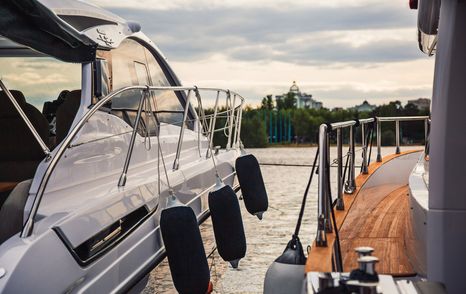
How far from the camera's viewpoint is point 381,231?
4773mm

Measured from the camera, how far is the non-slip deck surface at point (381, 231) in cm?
382

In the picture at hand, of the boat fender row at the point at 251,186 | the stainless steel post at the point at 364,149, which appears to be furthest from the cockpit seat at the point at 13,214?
the boat fender row at the point at 251,186

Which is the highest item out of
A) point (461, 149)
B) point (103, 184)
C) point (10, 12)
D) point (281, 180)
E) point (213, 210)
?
point (10, 12)

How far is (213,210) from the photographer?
238 inches

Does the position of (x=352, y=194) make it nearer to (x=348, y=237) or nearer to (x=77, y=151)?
(x=348, y=237)

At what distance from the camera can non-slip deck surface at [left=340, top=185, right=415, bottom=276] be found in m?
3.82

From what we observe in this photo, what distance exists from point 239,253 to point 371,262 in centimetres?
381

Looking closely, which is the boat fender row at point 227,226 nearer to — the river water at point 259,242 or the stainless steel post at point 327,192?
the river water at point 259,242

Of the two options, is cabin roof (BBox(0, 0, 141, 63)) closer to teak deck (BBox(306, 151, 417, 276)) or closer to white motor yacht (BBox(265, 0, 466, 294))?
white motor yacht (BBox(265, 0, 466, 294))

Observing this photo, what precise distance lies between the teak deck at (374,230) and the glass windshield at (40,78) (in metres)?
2.30

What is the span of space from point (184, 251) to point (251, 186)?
287 centimetres

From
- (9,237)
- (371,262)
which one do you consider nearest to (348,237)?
(9,237)

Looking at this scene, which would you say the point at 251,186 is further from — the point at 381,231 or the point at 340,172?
the point at 340,172

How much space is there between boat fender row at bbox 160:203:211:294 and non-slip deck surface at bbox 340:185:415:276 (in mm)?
958
